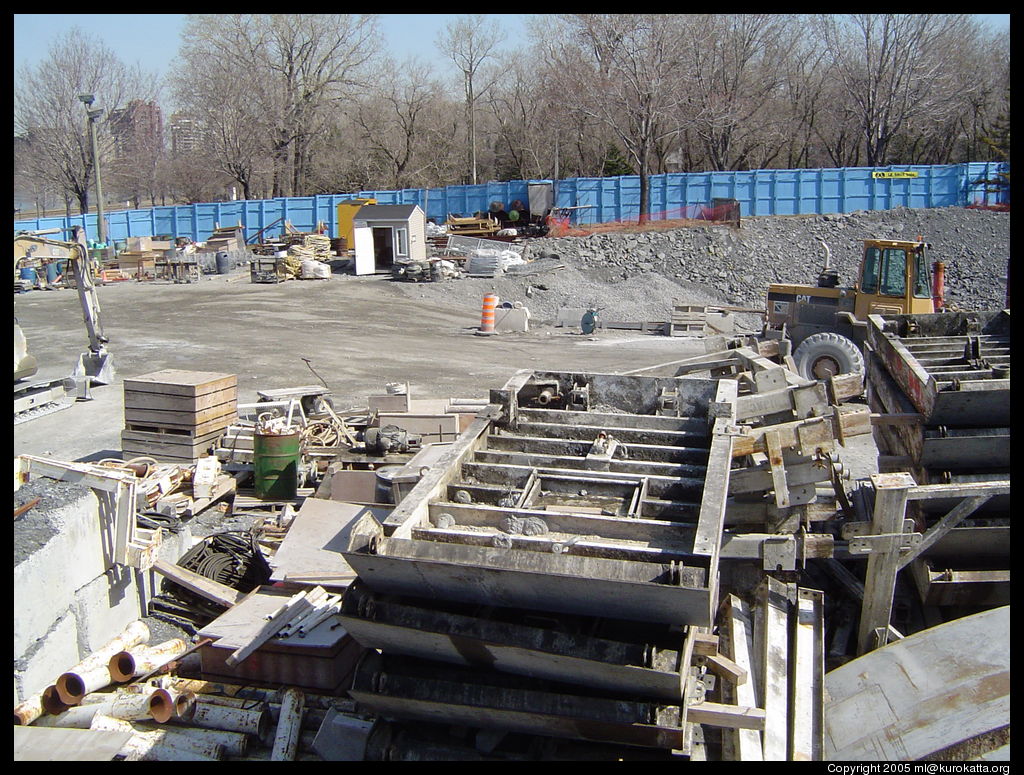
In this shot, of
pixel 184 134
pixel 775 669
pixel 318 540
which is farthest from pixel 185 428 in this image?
pixel 184 134

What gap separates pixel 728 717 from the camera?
493 cm

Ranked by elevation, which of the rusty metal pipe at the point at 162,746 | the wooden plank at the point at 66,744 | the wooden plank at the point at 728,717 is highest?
the wooden plank at the point at 728,717

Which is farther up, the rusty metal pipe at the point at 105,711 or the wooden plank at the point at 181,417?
the wooden plank at the point at 181,417

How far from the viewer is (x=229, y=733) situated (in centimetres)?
574

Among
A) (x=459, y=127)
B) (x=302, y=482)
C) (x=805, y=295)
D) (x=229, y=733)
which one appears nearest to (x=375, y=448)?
(x=302, y=482)

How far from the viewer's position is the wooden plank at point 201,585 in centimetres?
764

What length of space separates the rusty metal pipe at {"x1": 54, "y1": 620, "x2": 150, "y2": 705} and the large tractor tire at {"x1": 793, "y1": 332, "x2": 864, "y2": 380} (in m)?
11.8

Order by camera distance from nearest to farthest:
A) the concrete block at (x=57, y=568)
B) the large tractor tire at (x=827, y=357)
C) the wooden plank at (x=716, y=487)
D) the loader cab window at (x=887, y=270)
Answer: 1. the wooden plank at (x=716, y=487)
2. the concrete block at (x=57, y=568)
3. the large tractor tire at (x=827, y=357)
4. the loader cab window at (x=887, y=270)

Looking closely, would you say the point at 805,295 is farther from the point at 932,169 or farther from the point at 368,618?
the point at 932,169

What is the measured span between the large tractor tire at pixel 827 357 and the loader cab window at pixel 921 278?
223cm

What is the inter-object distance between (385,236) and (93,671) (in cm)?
2903

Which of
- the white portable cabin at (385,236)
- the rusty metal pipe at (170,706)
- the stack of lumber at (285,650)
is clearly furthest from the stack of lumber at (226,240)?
the rusty metal pipe at (170,706)

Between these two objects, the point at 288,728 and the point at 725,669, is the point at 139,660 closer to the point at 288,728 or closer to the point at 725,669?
the point at 288,728

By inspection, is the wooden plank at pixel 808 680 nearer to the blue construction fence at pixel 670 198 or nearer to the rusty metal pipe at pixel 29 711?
the rusty metal pipe at pixel 29 711
